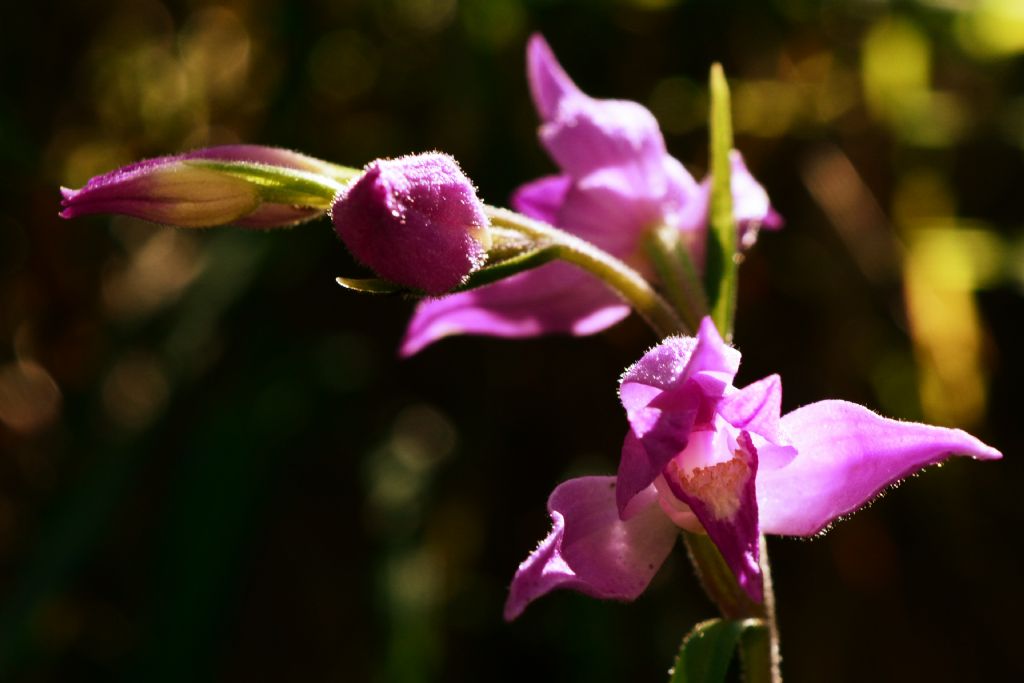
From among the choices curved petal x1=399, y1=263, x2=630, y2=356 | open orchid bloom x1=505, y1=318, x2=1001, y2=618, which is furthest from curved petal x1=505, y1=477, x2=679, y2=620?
curved petal x1=399, y1=263, x2=630, y2=356

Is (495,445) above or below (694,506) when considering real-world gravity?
below

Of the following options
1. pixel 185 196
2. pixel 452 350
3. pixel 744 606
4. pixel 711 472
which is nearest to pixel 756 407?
pixel 711 472

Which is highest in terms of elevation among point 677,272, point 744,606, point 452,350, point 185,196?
point 185,196

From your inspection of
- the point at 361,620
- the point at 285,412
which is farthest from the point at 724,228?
the point at 361,620

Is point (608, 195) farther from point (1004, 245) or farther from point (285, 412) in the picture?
point (1004, 245)

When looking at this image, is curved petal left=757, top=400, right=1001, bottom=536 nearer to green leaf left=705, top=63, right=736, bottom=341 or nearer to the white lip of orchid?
the white lip of orchid

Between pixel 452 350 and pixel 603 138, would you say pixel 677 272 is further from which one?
pixel 452 350
